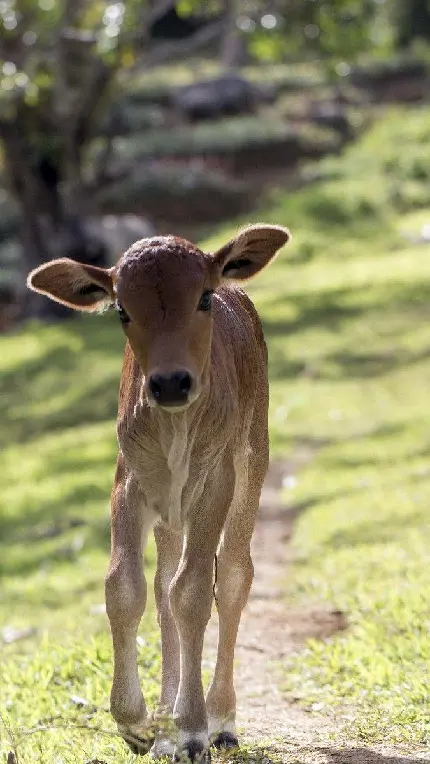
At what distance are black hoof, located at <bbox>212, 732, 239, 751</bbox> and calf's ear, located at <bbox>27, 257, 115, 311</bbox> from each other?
1.74 metres

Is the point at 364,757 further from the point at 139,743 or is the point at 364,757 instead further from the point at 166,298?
the point at 166,298

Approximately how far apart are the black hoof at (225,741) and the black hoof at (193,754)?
433 millimetres

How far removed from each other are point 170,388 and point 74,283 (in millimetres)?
915

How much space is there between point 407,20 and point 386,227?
2299cm

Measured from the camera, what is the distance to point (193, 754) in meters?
5.03

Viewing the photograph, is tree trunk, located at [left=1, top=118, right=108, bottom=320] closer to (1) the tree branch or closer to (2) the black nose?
(1) the tree branch

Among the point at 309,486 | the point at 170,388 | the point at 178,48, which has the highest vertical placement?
the point at 170,388

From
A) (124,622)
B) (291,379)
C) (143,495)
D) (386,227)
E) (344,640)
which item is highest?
(143,495)

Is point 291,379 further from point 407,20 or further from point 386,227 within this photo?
point 407,20

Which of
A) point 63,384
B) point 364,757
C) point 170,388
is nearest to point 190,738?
point 364,757

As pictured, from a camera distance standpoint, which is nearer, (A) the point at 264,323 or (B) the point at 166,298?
(B) the point at 166,298

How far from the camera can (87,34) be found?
21.6 meters

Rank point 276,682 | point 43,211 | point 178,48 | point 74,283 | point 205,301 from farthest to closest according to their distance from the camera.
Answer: point 43,211, point 178,48, point 276,682, point 74,283, point 205,301

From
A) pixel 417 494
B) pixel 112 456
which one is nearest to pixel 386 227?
pixel 112 456
